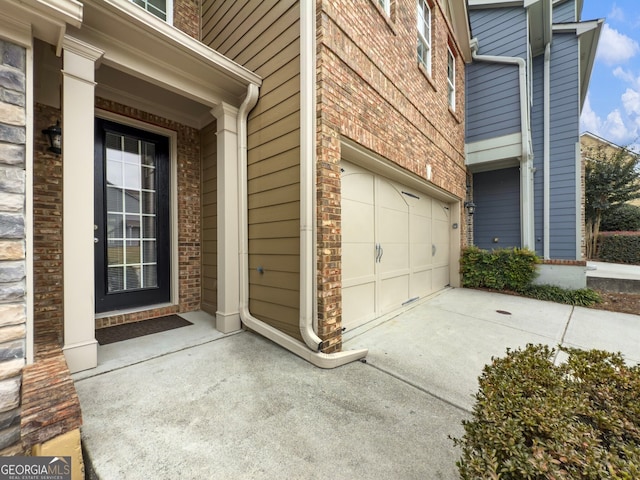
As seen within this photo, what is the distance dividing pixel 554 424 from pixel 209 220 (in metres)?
3.93

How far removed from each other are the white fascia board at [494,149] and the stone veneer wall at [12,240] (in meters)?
8.06

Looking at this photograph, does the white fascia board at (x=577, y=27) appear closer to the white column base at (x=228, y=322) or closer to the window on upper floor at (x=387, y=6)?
the window on upper floor at (x=387, y=6)

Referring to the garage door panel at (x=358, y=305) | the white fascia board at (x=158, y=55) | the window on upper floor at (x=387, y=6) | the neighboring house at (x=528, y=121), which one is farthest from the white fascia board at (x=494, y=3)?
the garage door panel at (x=358, y=305)

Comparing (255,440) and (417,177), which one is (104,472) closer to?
(255,440)

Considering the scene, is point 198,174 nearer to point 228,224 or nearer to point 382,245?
point 228,224

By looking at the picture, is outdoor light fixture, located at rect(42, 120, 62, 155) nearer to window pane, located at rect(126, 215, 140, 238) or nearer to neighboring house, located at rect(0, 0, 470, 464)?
neighboring house, located at rect(0, 0, 470, 464)

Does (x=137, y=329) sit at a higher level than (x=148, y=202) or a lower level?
lower

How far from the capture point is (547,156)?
23.6ft

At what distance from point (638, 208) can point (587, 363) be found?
14.8m

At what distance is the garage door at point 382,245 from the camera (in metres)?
3.37

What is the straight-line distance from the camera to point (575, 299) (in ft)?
→ 16.7

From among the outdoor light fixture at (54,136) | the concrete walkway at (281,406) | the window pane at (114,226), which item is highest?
the outdoor light fixture at (54,136)

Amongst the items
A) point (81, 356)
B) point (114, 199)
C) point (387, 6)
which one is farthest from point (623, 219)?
point (81, 356)

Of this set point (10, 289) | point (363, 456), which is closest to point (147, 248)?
point (10, 289)
